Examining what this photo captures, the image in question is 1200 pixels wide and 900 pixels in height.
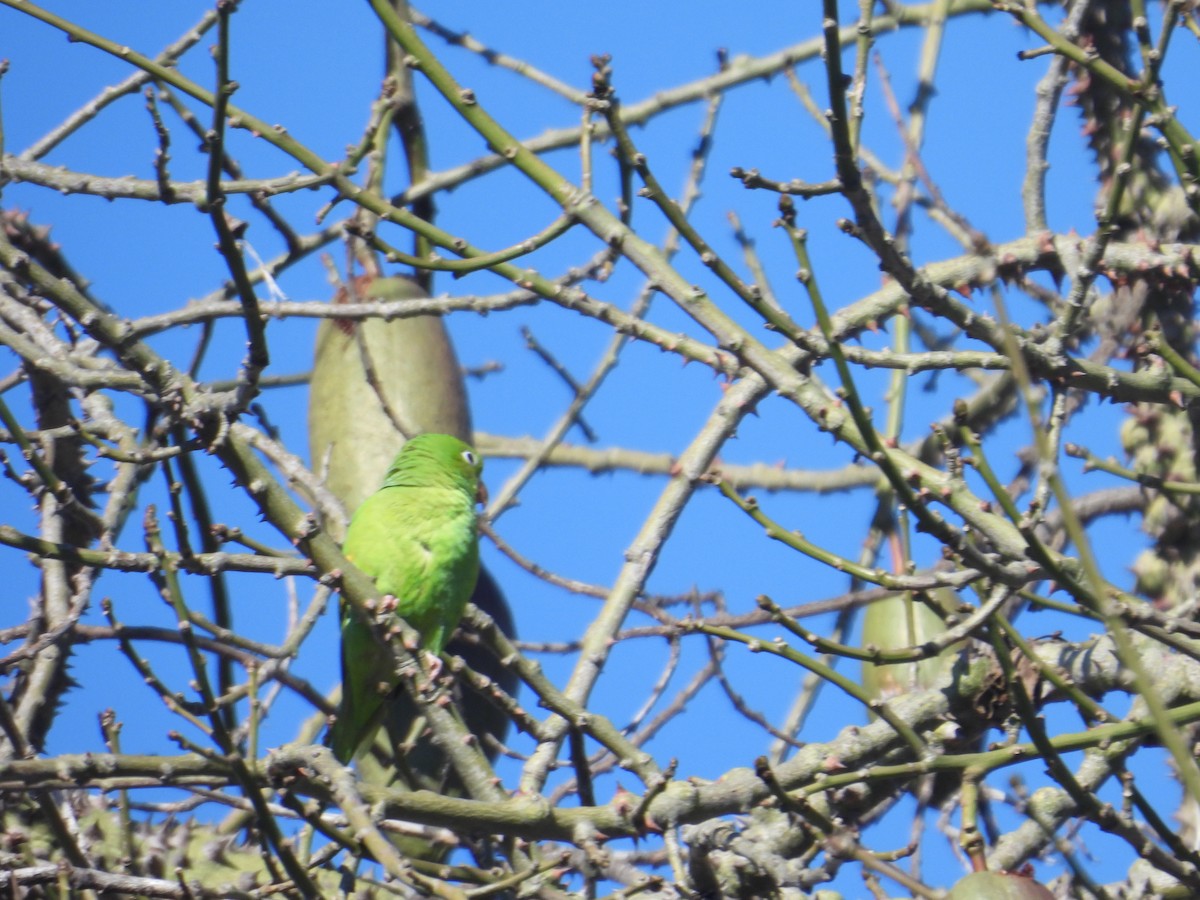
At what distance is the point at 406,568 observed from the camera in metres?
4.38

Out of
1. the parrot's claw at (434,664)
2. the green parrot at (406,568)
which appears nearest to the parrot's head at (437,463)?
the green parrot at (406,568)

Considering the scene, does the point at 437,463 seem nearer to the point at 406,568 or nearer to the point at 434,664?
the point at 406,568

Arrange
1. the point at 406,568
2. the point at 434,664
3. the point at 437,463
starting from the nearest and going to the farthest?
the point at 434,664 < the point at 406,568 < the point at 437,463

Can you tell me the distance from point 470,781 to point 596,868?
1.78 feet

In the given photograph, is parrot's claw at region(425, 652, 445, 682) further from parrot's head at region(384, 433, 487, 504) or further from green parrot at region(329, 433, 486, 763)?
parrot's head at region(384, 433, 487, 504)

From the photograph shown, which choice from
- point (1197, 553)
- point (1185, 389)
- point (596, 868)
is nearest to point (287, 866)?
point (596, 868)

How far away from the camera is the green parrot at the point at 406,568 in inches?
171

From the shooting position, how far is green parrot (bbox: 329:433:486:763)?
435 cm

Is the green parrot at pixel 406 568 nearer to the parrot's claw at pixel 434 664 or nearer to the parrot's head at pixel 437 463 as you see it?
the parrot's head at pixel 437 463

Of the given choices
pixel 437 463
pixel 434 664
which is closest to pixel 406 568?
pixel 437 463

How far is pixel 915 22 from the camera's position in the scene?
21.4 ft

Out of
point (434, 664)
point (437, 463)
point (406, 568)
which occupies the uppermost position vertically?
point (437, 463)

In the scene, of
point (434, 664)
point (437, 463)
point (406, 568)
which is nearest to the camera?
point (434, 664)

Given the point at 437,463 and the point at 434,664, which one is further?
the point at 437,463
